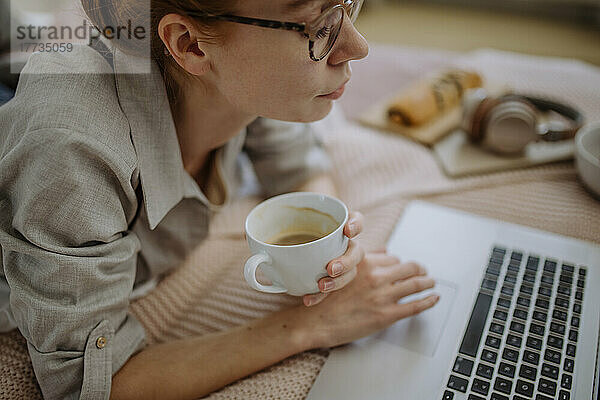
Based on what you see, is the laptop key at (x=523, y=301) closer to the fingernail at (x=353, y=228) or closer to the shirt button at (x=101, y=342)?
the fingernail at (x=353, y=228)

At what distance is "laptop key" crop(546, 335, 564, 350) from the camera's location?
723 mm

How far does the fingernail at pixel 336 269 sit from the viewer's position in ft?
2.27

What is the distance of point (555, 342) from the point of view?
0.73m

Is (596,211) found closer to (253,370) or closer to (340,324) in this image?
(340,324)

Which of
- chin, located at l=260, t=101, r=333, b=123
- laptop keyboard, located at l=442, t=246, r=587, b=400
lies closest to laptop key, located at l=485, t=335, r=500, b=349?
laptop keyboard, located at l=442, t=246, r=587, b=400

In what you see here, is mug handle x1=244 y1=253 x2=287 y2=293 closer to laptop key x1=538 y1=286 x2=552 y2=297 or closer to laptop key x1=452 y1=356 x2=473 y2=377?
laptop key x1=452 y1=356 x2=473 y2=377

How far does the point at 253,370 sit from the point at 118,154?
12.9 inches

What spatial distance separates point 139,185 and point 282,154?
0.35 metres

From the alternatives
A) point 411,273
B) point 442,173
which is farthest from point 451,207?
point 411,273

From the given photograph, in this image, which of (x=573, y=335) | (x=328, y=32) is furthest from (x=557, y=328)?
(x=328, y=32)

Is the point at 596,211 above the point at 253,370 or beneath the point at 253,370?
above

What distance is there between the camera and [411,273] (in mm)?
829

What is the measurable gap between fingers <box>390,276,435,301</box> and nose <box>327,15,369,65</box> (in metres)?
0.32

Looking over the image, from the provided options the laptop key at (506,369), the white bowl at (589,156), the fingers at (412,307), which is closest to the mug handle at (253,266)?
the fingers at (412,307)
